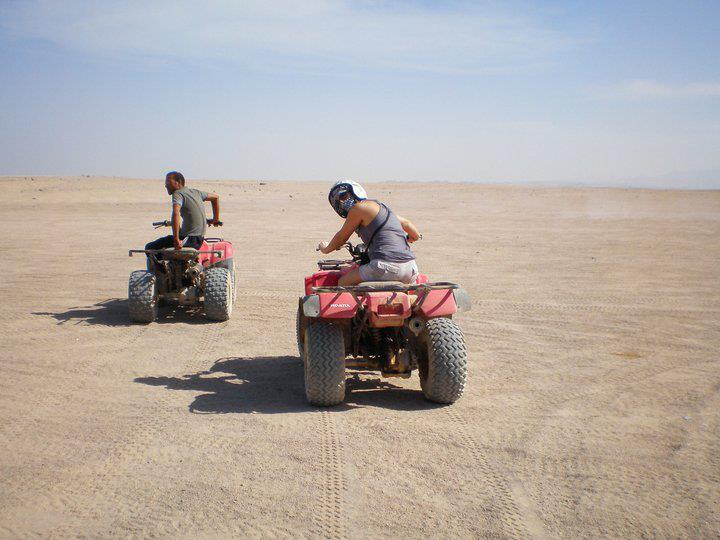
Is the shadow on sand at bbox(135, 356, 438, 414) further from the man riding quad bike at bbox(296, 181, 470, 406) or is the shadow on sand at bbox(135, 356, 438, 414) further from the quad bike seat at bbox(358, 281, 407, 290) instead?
the quad bike seat at bbox(358, 281, 407, 290)

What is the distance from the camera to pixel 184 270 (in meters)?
9.10

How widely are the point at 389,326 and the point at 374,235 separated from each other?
81 centimetres

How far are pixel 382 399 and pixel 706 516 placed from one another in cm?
272

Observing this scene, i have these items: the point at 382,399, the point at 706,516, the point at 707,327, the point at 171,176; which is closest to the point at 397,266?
the point at 382,399

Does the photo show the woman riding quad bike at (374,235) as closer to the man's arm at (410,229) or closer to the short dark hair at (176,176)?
the man's arm at (410,229)

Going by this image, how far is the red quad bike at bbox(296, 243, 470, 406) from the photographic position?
17.4 ft

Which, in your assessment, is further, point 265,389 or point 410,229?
point 410,229

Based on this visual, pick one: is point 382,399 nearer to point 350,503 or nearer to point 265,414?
point 265,414

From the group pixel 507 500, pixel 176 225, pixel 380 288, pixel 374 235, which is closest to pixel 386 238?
pixel 374 235

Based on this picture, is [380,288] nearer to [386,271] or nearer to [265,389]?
[386,271]

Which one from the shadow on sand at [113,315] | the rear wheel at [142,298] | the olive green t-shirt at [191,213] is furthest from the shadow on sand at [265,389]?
the olive green t-shirt at [191,213]

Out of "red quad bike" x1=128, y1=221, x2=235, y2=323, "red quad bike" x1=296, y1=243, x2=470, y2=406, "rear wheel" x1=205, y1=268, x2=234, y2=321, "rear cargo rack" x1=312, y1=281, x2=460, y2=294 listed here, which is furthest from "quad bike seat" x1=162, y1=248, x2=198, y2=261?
"rear cargo rack" x1=312, y1=281, x2=460, y2=294

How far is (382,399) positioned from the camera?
587 cm

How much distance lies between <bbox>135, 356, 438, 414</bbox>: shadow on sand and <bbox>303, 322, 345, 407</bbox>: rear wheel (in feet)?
0.55
